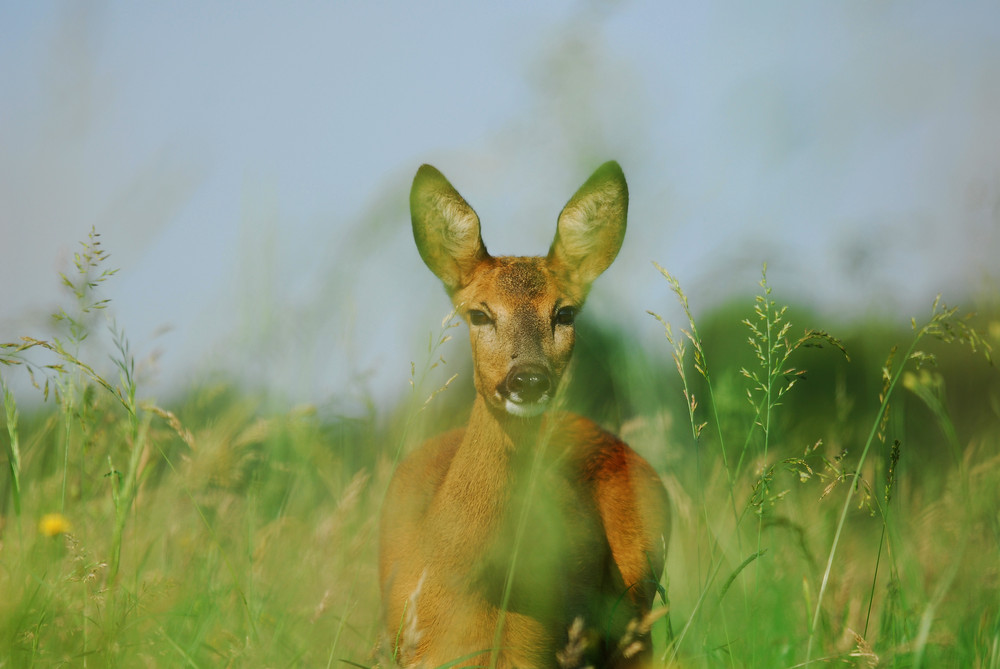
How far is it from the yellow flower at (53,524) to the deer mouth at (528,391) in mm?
1396

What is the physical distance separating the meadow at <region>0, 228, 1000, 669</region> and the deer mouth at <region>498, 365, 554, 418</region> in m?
0.22

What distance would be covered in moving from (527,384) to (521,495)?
0.41 meters

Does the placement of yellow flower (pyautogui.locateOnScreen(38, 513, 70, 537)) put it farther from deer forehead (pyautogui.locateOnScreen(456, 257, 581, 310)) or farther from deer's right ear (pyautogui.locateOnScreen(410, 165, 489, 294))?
deer's right ear (pyautogui.locateOnScreen(410, 165, 489, 294))

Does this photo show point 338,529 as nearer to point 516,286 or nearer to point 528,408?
point 528,408

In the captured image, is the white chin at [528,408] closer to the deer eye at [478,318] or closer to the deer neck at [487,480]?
the deer neck at [487,480]

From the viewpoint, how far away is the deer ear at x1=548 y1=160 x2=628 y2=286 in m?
3.94

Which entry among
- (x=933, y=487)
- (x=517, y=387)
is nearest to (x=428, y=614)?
(x=517, y=387)

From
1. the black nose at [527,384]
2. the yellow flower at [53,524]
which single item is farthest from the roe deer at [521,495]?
the yellow flower at [53,524]

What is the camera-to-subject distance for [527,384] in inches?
124

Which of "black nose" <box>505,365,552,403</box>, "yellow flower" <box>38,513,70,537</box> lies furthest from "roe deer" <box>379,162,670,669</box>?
"yellow flower" <box>38,513,70,537</box>

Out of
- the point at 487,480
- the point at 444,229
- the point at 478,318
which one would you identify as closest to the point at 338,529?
the point at 487,480

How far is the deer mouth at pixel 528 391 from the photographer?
3154 mm

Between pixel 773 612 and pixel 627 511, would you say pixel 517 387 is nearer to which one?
pixel 627 511

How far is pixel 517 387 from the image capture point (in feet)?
10.4
